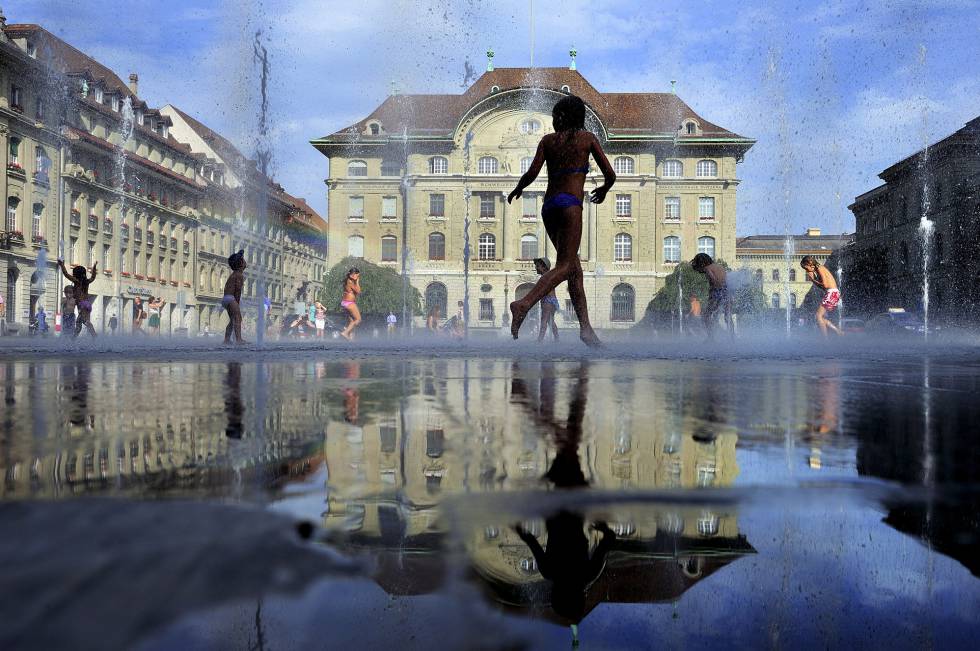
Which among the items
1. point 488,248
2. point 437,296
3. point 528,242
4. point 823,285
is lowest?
point 823,285

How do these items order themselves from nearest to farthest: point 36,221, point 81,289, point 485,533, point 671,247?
1. point 485,533
2. point 81,289
3. point 36,221
4. point 671,247

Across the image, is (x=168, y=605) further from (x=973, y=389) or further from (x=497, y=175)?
(x=497, y=175)

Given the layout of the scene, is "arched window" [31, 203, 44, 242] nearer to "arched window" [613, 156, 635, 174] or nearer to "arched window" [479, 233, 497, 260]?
"arched window" [479, 233, 497, 260]

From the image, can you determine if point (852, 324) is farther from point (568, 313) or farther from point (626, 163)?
point (626, 163)

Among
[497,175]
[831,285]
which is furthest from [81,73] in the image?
[831,285]

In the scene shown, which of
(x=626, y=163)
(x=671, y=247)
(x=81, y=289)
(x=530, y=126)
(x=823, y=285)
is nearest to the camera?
(x=823, y=285)

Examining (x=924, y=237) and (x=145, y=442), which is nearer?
(x=145, y=442)

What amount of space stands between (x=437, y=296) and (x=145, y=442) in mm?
52841

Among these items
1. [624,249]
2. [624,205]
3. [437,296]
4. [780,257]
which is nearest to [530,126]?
[624,205]

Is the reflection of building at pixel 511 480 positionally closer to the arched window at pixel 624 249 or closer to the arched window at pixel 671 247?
the arched window at pixel 624 249

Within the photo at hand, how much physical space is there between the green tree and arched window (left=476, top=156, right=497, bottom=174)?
13.5 meters

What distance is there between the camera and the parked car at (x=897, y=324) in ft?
84.8

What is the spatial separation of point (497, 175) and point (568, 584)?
175 ft

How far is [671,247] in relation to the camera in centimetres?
5469
